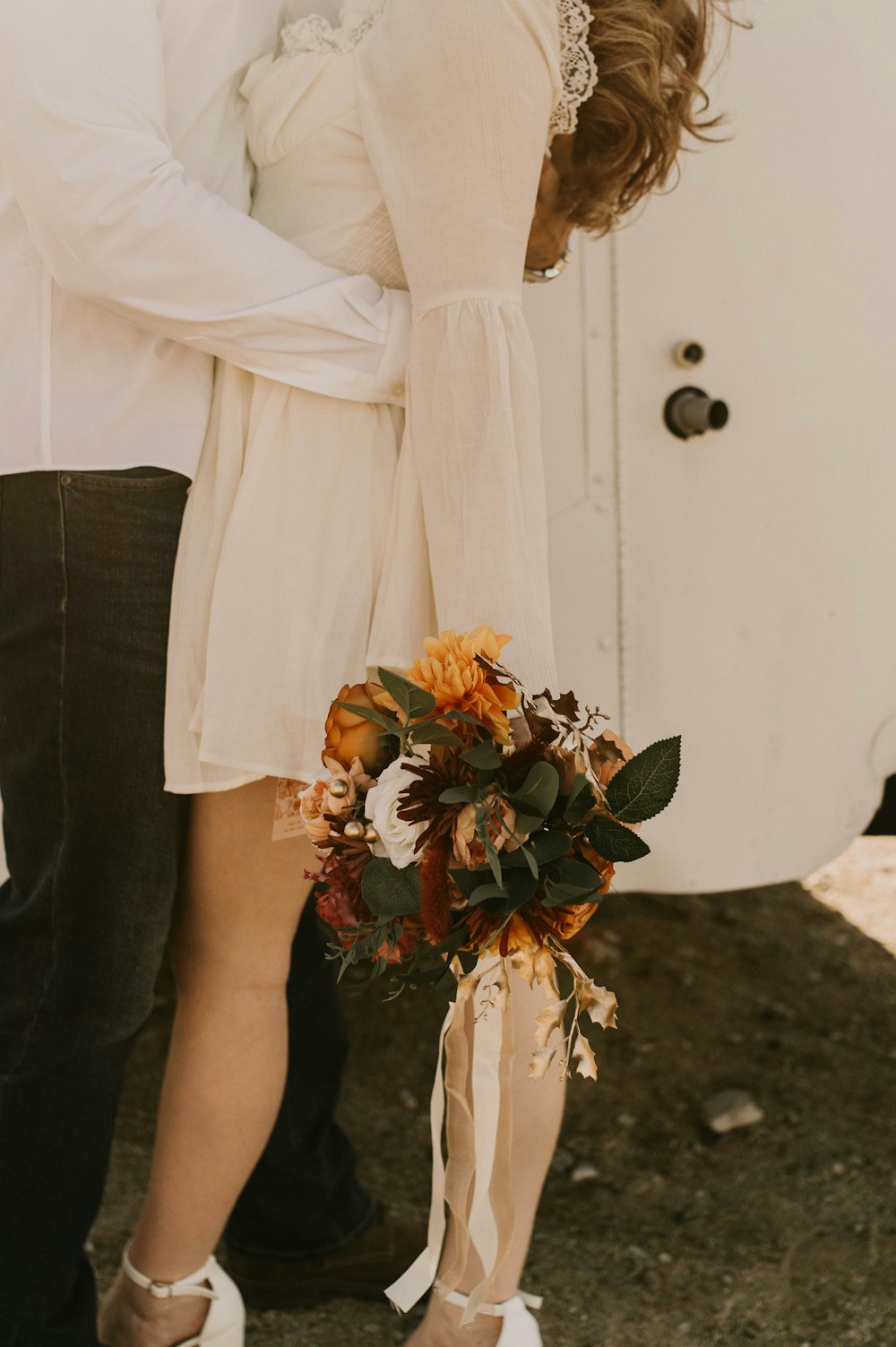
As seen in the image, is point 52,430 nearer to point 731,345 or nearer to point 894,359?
point 731,345

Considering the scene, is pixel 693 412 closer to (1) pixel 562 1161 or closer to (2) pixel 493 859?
(2) pixel 493 859

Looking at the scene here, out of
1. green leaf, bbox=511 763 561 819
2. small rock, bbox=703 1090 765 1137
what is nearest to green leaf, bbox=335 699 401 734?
green leaf, bbox=511 763 561 819

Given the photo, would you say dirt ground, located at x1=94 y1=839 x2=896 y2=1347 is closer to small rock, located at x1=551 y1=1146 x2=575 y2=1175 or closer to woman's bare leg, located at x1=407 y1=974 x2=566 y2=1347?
small rock, located at x1=551 y1=1146 x2=575 y2=1175

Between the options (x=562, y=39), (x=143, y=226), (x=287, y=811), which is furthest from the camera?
A: (x=287, y=811)

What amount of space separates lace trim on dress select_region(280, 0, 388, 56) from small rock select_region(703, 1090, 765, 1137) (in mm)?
2033

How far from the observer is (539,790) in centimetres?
112

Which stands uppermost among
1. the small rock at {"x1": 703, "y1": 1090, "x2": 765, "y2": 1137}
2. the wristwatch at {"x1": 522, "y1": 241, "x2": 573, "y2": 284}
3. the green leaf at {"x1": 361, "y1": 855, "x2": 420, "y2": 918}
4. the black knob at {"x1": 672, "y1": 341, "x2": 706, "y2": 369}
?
the wristwatch at {"x1": 522, "y1": 241, "x2": 573, "y2": 284}

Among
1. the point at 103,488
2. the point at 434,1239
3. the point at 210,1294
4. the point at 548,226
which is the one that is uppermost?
the point at 548,226

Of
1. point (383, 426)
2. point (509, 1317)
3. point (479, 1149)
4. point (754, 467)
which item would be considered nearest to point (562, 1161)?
point (509, 1317)

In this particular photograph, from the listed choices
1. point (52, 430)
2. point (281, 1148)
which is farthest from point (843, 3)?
point (281, 1148)

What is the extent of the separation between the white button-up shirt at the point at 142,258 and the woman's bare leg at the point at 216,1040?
474mm

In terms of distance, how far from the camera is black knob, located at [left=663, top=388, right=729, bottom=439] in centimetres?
203

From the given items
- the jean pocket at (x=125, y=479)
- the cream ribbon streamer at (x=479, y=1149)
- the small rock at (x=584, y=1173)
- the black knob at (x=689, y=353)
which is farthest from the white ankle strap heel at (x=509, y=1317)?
the black knob at (x=689, y=353)

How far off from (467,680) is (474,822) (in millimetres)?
125
